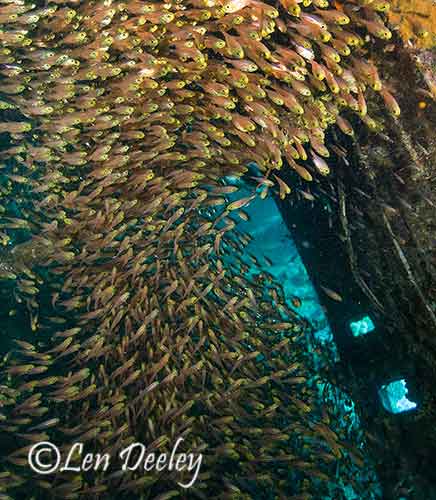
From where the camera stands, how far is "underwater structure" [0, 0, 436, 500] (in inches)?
187

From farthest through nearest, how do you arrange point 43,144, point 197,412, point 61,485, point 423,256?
point 197,412 < point 423,256 < point 43,144 < point 61,485

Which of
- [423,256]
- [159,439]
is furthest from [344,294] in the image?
[159,439]

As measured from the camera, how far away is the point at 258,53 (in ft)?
15.7

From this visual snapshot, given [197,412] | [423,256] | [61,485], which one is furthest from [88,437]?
[423,256]

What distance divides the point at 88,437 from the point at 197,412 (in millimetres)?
1583

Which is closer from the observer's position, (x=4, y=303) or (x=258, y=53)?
(x=258, y=53)

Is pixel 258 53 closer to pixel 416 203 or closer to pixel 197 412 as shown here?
pixel 416 203

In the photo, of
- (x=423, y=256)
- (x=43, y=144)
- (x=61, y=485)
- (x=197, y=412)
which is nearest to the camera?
(x=61, y=485)

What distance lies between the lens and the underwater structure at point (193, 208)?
4742 mm

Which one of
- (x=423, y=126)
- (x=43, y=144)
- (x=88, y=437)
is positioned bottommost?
(x=88, y=437)

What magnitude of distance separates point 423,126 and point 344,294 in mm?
3174

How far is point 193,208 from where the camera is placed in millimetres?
5914

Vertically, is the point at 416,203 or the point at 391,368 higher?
the point at 416,203

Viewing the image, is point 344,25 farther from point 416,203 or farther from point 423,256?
point 423,256
